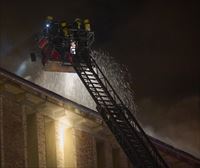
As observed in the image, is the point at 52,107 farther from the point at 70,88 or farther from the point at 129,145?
the point at 70,88

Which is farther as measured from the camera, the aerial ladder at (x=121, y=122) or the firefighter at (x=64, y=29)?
the firefighter at (x=64, y=29)

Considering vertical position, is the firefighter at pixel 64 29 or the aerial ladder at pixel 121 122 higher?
the firefighter at pixel 64 29

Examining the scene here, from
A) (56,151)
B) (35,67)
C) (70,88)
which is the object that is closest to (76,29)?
(56,151)

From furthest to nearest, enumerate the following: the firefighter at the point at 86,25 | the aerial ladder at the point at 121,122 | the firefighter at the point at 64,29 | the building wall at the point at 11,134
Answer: the firefighter at the point at 86,25, the firefighter at the point at 64,29, the aerial ladder at the point at 121,122, the building wall at the point at 11,134

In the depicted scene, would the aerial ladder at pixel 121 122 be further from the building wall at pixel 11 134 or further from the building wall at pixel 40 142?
the building wall at pixel 11 134

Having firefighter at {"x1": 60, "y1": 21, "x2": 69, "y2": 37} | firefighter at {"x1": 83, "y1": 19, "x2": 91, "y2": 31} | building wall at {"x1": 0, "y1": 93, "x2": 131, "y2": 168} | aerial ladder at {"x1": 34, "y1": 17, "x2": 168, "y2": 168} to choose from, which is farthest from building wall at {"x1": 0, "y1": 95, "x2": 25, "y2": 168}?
firefighter at {"x1": 83, "y1": 19, "x2": 91, "y2": 31}

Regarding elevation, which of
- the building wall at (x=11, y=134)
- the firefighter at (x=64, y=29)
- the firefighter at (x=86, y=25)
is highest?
the firefighter at (x=86, y=25)

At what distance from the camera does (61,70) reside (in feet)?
67.9

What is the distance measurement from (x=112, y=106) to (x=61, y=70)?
7.90 ft

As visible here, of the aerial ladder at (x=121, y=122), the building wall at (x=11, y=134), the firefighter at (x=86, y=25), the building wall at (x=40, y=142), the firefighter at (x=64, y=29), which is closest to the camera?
the building wall at (x=11, y=134)

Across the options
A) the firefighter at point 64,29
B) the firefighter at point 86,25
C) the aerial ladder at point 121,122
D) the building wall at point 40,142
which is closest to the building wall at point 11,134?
the building wall at point 40,142

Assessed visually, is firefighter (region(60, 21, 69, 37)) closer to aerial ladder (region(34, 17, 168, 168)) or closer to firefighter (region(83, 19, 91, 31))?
aerial ladder (region(34, 17, 168, 168))

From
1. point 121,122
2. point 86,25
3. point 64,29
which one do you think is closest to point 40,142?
point 121,122

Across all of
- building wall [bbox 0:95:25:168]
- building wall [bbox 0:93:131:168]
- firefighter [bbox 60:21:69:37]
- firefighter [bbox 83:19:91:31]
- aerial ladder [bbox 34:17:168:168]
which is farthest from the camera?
firefighter [bbox 83:19:91:31]
